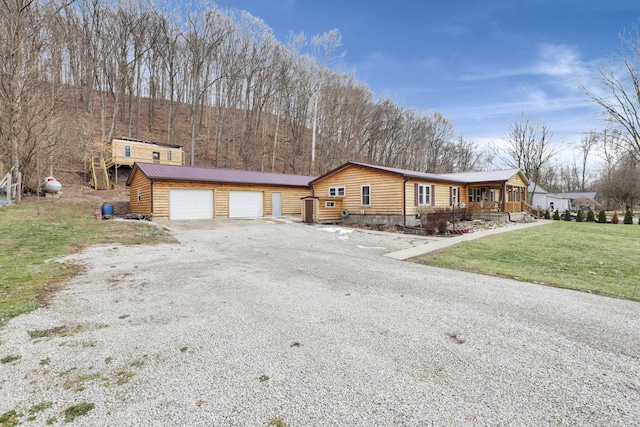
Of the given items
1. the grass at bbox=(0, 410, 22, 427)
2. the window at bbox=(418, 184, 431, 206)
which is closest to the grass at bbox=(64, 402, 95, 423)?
the grass at bbox=(0, 410, 22, 427)

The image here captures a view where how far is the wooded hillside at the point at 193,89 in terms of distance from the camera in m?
19.6

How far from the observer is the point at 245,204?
70.6 feet

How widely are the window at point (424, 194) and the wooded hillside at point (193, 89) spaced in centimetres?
1500

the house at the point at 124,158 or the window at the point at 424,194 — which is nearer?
the window at the point at 424,194

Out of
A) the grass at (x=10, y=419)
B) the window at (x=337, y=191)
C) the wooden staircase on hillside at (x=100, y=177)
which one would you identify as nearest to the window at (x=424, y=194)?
the window at (x=337, y=191)

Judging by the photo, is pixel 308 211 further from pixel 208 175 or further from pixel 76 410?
pixel 76 410

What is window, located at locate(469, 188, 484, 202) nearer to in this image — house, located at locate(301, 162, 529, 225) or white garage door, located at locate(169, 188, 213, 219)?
house, located at locate(301, 162, 529, 225)

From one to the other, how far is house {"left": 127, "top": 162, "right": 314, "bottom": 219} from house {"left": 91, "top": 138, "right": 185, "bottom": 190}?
16.8 feet

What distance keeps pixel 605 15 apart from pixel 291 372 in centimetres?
2429

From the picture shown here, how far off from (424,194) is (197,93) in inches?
909

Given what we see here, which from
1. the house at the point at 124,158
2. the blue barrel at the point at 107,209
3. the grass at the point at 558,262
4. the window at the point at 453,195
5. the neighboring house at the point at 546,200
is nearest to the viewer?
the grass at the point at 558,262

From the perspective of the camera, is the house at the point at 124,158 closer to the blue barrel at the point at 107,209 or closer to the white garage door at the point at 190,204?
the blue barrel at the point at 107,209

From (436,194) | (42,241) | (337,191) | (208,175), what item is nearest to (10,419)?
(42,241)

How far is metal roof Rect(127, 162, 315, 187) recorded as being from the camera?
18.2 meters
